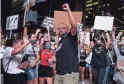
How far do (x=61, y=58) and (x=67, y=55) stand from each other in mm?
117

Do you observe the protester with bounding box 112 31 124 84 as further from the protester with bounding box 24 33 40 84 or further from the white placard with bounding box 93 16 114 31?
the protester with bounding box 24 33 40 84

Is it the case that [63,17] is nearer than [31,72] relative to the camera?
Yes

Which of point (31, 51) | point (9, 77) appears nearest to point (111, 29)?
point (31, 51)

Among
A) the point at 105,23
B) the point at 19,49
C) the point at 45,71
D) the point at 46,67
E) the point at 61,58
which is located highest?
the point at 105,23

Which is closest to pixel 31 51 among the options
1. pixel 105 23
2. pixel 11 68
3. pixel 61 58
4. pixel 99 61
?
pixel 99 61

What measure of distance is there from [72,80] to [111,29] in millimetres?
4930

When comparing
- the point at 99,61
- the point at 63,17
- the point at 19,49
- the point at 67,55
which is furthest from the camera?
the point at 99,61

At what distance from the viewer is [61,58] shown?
677 cm

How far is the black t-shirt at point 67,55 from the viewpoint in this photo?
6766 millimetres

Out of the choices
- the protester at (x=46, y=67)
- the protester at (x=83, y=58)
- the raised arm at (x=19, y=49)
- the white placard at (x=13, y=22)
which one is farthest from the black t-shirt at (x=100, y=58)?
the raised arm at (x=19, y=49)

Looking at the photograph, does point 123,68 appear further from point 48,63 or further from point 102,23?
point 102,23

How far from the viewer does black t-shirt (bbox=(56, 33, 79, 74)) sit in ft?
22.2

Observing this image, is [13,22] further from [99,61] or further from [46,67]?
[99,61]

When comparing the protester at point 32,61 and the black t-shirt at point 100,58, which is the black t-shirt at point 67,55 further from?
the black t-shirt at point 100,58
